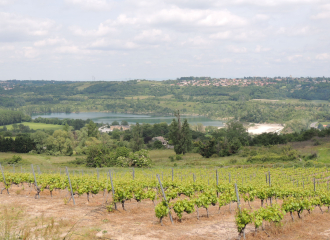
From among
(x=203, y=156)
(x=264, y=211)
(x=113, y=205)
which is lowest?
(x=203, y=156)

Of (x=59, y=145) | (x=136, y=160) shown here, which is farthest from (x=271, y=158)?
(x=59, y=145)

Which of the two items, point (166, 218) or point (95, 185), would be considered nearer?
point (166, 218)

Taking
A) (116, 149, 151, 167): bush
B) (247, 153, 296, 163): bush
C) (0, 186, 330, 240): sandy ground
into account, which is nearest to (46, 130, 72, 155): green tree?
(116, 149, 151, 167): bush

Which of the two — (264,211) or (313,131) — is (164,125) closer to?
(313,131)

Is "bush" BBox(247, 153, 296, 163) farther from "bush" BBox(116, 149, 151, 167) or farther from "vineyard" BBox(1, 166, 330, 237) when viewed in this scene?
"vineyard" BBox(1, 166, 330, 237)

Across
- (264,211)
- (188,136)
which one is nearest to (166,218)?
(264,211)

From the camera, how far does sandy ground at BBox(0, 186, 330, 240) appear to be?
339 inches

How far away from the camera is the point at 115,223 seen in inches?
387

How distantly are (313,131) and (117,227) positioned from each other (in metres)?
64.6

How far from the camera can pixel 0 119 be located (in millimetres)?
149000

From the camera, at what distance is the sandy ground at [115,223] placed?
28.2 feet

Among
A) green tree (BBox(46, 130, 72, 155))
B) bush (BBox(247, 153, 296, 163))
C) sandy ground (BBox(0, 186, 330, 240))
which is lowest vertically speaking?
green tree (BBox(46, 130, 72, 155))

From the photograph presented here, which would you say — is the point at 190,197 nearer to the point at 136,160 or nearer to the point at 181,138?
the point at 136,160

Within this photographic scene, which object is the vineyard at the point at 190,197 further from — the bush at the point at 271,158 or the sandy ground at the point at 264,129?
the sandy ground at the point at 264,129
